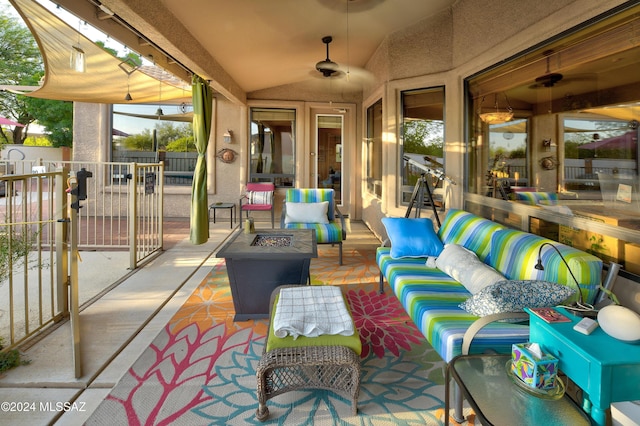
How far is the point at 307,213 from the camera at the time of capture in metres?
5.15

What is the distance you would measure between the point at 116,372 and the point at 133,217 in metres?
2.41

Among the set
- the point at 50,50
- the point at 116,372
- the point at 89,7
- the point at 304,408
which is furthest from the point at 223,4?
the point at 304,408

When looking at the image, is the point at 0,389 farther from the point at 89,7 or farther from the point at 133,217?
the point at 89,7

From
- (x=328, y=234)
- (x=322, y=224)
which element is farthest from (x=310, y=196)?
(x=328, y=234)

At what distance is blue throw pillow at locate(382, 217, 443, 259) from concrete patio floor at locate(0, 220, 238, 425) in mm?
2092

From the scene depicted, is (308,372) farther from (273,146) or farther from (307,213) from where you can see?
(273,146)

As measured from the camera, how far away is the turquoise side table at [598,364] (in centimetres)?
134

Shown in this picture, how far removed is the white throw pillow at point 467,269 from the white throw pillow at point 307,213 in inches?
89.9

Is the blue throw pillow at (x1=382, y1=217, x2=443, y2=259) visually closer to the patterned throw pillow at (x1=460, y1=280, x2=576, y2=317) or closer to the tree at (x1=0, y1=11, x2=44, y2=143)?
the patterned throw pillow at (x1=460, y1=280, x2=576, y2=317)

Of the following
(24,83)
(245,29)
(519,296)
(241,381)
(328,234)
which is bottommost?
(241,381)

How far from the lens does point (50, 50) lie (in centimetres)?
379

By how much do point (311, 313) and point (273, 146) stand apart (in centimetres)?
666

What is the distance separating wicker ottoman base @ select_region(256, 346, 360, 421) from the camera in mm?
1796

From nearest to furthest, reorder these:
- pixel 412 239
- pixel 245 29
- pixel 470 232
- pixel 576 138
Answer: pixel 576 138 < pixel 470 232 < pixel 412 239 < pixel 245 29
